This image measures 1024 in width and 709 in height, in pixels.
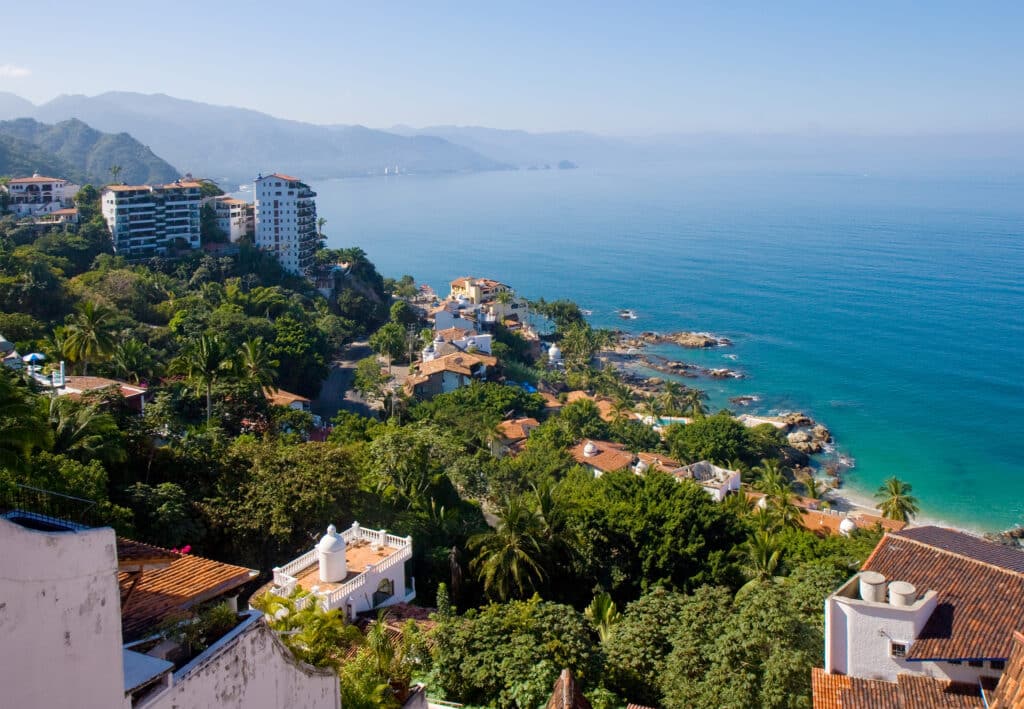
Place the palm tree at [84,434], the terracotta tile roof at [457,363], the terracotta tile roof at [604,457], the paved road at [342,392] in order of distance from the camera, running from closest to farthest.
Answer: the palm tree at [84,434] → the terracotta tile roof at [604,457] → the paved road at [342,392] → the terracotta tile roof at [457,363]

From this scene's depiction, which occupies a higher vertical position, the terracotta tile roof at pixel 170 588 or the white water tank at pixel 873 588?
the terracotta tile roof at pixel 170 588

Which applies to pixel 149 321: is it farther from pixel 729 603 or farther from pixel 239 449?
pixel 729 603

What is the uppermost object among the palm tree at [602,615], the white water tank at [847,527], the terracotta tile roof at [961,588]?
the terracotta tile roof at [961,588]

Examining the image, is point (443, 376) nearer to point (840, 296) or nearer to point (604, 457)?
point (604, 457)

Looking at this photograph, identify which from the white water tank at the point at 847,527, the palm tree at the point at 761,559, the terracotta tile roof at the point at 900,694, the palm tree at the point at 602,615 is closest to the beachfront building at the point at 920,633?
the terracotta tile roof at the point at 900,694

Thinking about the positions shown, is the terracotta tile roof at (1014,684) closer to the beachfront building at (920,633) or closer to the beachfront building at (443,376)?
the beachfront building at (920,633)

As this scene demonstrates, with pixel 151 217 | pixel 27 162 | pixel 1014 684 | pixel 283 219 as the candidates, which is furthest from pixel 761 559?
pixel 27 162

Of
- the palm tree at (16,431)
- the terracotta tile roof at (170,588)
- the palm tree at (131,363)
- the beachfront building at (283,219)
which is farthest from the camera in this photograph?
the beachfront building at (283,219)
